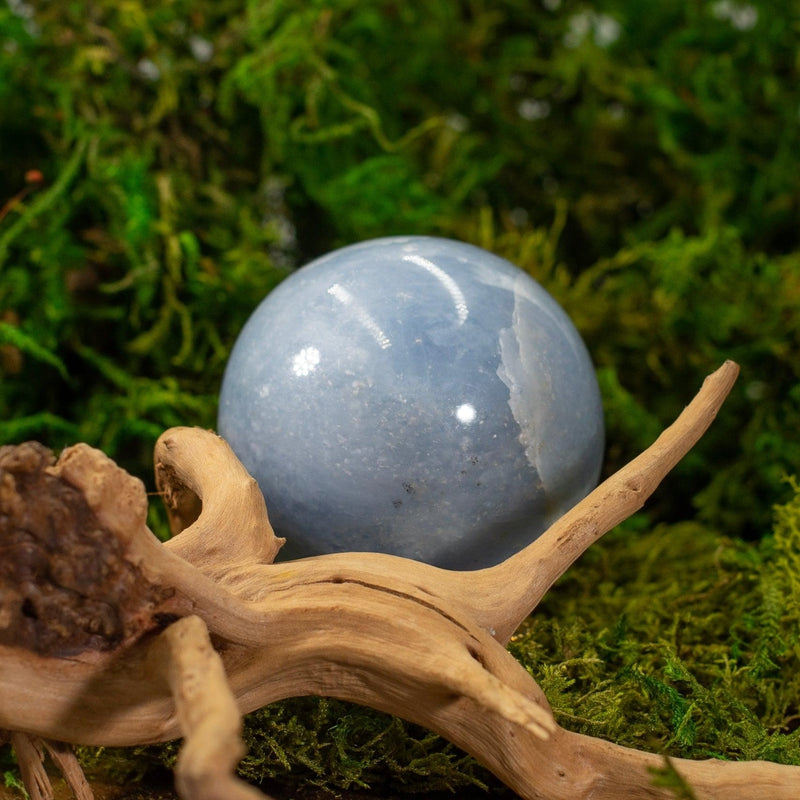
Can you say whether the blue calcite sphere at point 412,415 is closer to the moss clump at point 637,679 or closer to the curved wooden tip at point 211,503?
the curved wooden tip at point 211,503

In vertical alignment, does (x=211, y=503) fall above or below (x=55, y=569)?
below

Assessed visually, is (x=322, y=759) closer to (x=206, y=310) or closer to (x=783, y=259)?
(x=206, y=310)

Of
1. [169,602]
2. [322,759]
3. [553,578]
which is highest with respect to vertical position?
[169,602]

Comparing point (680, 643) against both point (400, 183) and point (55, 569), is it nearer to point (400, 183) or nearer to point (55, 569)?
point (55, 569)

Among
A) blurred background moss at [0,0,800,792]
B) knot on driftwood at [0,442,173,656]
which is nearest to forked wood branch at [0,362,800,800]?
knot on driftwood at [0,442,173,656]

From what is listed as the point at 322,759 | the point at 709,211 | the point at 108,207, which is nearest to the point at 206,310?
the point at 108,207

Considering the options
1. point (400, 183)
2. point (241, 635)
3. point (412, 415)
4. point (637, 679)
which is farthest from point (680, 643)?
point (400, 183)
